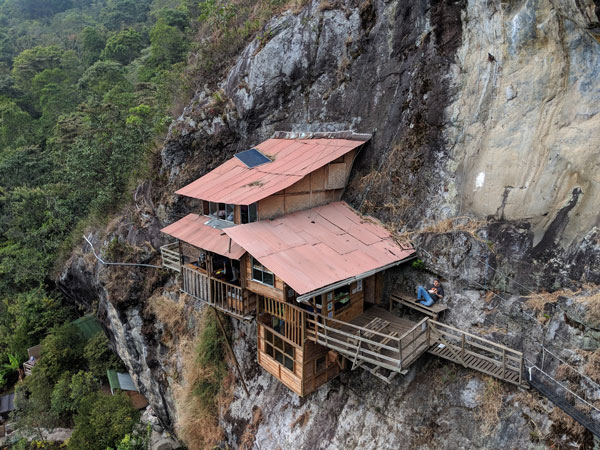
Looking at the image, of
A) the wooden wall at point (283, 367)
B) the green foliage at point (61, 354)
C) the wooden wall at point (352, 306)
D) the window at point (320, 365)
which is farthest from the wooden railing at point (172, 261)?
the green foliage at point (61, 354)

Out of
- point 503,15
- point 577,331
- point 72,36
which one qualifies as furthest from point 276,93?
point 72,36

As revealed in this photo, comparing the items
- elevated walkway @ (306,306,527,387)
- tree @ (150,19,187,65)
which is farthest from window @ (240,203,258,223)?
tree @ (150,19,187,65)

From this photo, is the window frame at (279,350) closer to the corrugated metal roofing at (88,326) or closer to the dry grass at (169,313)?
the dry grass at (169,313)

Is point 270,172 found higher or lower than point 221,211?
higher

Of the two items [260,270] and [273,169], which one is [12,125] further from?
[260,270]

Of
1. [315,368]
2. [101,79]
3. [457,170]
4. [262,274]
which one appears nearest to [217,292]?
[262,274]

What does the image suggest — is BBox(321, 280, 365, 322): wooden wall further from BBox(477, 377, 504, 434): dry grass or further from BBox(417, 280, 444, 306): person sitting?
BBox(477, 377, 504, 434): dry grass
